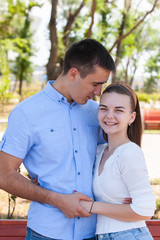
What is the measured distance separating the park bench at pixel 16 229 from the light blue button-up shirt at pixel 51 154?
1.18 m

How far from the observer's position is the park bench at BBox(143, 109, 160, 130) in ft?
45.3

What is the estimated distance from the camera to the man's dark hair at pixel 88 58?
2100 mm

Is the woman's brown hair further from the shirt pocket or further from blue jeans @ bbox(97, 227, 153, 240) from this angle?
blue jeans @ bbox(97, 227, 153, 240)

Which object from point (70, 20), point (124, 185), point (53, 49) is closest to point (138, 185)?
point (124, 185)

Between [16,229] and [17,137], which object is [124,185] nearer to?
[17,137]

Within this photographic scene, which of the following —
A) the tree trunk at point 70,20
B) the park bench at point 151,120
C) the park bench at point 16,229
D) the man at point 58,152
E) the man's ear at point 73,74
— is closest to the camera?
the man at point 58,152

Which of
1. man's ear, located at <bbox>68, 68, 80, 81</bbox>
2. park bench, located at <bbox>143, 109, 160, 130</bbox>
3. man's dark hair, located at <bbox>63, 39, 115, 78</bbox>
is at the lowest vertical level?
park bench, located at <bbox>143, 109, 160, 130</bbox>

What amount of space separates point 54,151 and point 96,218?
48cm

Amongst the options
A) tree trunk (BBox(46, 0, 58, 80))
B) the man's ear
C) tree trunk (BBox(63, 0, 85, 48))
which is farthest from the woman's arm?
tree trunk (BBox(63, 0, 85, 48))

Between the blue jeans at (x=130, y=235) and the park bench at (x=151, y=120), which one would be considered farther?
the park bench at (x=151, y=120)

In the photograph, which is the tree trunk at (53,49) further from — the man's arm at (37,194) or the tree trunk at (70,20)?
the man's arm at (37,194)

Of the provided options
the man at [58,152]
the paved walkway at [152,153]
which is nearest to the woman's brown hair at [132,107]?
the man at [58,152]

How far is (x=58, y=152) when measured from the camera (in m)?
1.94

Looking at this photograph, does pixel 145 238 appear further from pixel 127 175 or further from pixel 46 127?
pixel 46 127
